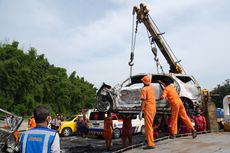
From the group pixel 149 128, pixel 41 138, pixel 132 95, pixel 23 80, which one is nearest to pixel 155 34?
pixel 132 95

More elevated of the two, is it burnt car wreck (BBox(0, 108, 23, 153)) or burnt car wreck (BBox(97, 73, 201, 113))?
burnt car wreck (BBox(97, 73, 201, 113))

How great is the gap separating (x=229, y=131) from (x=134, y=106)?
2619 millimetres

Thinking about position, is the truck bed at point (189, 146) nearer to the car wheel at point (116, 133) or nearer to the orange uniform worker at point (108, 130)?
the orange uniform worker at point (108, 130)

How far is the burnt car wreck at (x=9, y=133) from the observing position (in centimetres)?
965

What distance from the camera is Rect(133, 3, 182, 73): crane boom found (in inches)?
433

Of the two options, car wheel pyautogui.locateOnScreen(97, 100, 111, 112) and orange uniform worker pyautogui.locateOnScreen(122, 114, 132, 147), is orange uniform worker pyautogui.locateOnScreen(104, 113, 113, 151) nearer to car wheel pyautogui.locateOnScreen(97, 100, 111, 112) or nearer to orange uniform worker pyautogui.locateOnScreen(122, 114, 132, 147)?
orange uniform worker pyautogui.locateOnScreen(122, 114, 132, 147)

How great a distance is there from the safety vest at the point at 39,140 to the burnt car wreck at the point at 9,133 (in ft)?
23.2

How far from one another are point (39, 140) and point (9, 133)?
7317 millimetres

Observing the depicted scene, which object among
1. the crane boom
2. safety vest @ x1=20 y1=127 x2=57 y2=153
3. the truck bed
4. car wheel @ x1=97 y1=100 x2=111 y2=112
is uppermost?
the crane boom

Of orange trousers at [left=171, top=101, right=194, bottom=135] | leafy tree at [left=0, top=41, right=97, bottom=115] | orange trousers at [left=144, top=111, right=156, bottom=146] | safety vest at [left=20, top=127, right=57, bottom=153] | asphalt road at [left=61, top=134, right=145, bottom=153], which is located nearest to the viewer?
safety vest at [left=20, top=127, right=57, bottom=153]

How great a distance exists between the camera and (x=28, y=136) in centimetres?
295

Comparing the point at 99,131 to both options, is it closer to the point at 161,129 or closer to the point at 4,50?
the point at 161,129

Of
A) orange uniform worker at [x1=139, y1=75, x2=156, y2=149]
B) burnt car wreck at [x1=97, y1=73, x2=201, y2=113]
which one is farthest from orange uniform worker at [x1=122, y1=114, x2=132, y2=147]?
orange uniform worker at [x1=139, y1=75, x2=156, y2=149]

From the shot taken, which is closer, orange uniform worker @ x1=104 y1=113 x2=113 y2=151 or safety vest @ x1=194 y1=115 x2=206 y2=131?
safety vest @ x1=194 y1=115 x2=206 y2=131
